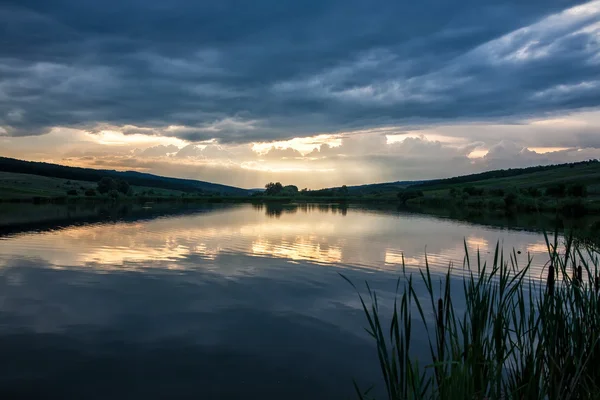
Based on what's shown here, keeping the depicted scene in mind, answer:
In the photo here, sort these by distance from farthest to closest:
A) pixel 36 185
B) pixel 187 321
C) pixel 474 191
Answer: pixel 36 185, pixel 474 191, pixel 187 321

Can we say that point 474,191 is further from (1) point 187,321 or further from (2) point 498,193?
(1) point 187,321

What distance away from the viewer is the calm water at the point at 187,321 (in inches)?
409

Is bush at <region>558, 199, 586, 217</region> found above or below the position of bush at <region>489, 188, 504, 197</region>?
below

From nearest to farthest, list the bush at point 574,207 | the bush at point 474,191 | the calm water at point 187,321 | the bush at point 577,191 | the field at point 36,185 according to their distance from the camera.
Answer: the calm water at point 187,321, the bush at point 574,207, the bush at point 577,191, the bush at point 474,191, the field at point 36,185

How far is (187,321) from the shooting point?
583 inches

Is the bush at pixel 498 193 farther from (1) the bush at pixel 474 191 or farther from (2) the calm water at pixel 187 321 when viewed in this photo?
(2) the calm water at pixel 187 321

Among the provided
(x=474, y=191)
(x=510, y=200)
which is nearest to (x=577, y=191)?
(x=510, y=200)

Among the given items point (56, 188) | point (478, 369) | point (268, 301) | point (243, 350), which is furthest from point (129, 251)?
point (56, 188)

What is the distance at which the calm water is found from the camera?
34.1ft

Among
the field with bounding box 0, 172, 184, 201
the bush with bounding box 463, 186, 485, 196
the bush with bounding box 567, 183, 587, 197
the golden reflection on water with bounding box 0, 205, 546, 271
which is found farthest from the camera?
the field with bounding box 0, 172, 184, 201

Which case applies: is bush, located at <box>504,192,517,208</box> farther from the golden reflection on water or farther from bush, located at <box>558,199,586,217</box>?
the golden reflection on water

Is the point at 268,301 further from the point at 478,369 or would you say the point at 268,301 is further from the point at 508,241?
the point at 508,241

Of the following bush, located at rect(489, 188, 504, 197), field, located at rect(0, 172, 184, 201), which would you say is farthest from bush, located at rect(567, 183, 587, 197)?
field, located at rect(0, 172, 184, 201)

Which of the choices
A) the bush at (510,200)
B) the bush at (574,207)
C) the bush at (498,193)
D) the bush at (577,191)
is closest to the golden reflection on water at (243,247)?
the bush at (574,207)
